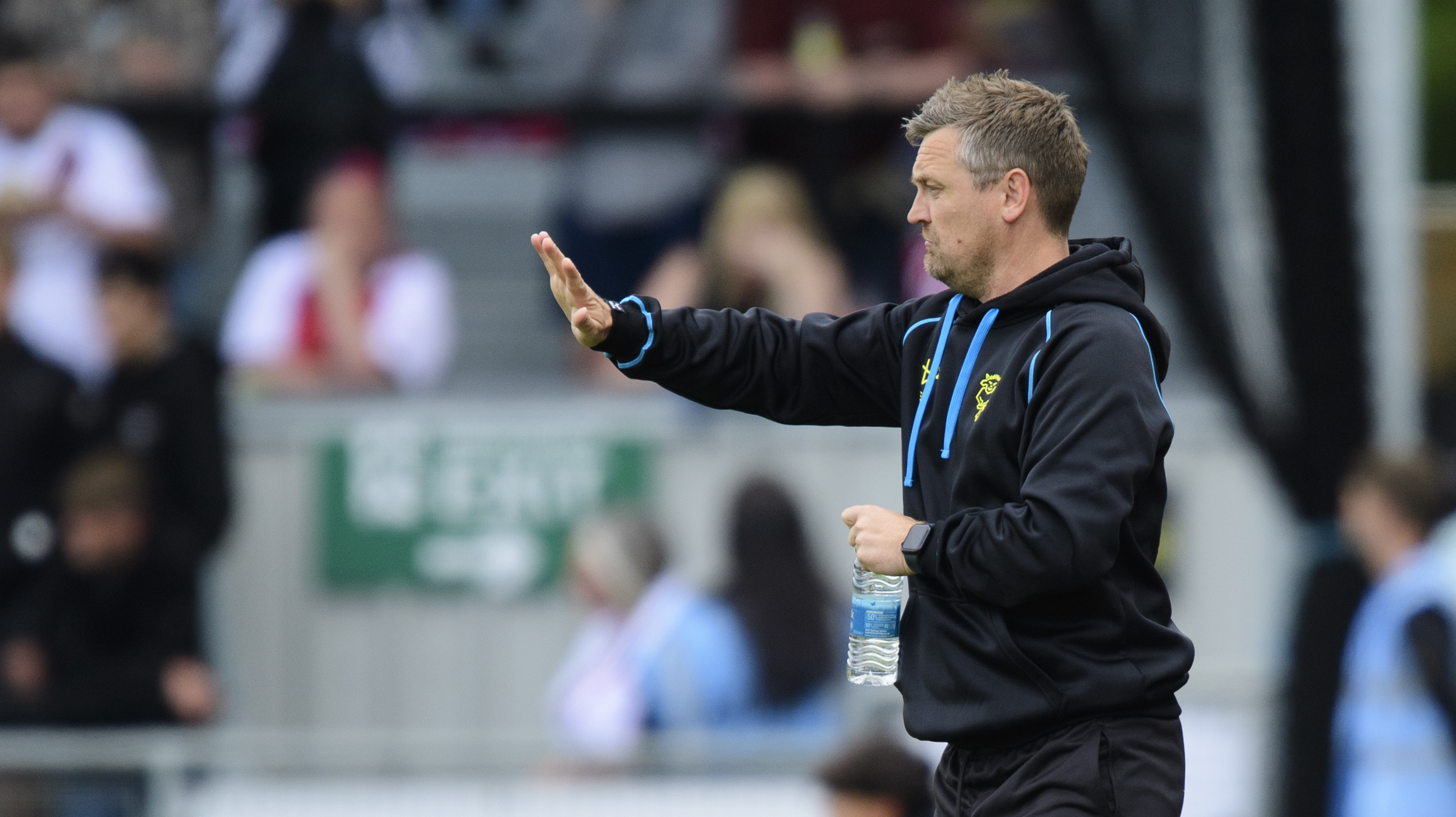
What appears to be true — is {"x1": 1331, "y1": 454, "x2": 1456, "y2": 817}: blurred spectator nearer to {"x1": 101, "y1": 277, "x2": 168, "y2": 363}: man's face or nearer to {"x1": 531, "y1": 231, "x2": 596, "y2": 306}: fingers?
{"x1": 531, "y1": 231, "x2": 596, "y2": 306}: fingers

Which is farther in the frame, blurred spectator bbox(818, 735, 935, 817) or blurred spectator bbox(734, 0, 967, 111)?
blurred spectator bbox(734, 0, 967, 111)

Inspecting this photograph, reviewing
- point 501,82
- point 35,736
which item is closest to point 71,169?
point 501,82

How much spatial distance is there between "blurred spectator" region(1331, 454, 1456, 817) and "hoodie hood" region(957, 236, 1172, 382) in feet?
11.8

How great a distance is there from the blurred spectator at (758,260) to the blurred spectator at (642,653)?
51.3 inches

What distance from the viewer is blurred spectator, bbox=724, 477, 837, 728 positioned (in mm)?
6668

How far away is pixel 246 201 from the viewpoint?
930 centimetres

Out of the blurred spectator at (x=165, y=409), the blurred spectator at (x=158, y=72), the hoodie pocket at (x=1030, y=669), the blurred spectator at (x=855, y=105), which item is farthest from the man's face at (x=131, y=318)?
the hoodie pocket at (x=1030, y=669)

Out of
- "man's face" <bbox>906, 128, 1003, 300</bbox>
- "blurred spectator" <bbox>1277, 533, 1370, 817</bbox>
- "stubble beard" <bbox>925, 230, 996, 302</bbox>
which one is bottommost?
"blurred spectator" <bbox>1277, 533, 1370, 817</bbox>

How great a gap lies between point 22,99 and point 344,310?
69.4 inches

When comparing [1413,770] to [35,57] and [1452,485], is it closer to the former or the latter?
[1452,485]

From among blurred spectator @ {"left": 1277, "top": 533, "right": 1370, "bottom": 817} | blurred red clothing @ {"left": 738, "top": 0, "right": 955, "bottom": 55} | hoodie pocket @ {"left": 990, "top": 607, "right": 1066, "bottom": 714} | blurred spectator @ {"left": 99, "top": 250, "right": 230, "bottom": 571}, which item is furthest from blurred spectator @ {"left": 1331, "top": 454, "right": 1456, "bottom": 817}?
blurred spectator @ {"left": 99, "top": 250, "right": 230, "bottom": 571}

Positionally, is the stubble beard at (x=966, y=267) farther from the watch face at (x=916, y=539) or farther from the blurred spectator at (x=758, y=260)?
the blurred spectator at (x=758, y=260)

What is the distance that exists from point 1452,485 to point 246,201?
598cm

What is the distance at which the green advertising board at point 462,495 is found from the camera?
314 inches
